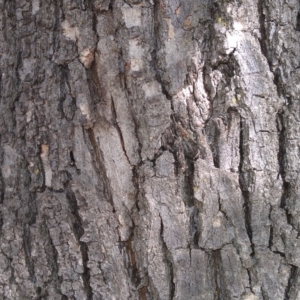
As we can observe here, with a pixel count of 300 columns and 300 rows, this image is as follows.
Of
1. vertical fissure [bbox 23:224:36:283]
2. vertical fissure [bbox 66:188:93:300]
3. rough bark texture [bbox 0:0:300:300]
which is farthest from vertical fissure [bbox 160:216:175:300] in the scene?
vertical fissure [bbox 23:224:36:283]

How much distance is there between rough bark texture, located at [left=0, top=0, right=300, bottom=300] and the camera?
109 centimetres

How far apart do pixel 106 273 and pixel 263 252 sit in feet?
1.39

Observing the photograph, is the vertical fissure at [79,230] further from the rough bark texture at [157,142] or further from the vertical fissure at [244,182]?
the vertical fissure at [244,182]

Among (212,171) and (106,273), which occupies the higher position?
(212,171)

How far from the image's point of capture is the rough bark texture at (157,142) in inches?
42.9

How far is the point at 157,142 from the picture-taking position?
1103 mm

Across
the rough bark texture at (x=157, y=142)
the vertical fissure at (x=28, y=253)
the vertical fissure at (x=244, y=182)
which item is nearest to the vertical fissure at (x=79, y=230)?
the rough bark texture at (x=157, y=142)

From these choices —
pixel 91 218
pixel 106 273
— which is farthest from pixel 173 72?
→ pixel 106 273

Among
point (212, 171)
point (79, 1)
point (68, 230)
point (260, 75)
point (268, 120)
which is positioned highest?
point (79, 1)

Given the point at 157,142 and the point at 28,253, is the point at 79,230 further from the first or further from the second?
the point at 157,142

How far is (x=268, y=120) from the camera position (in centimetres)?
A: 110

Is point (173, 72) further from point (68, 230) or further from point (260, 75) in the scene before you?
point (68, 230)

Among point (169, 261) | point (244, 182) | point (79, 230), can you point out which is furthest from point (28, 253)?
point (244, 182)

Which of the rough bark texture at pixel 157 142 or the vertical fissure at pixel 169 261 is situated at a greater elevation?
the rough bark texture at pixel 157 142
